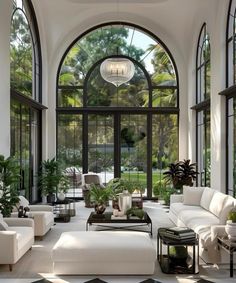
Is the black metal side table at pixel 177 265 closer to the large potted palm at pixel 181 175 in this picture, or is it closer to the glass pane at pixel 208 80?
the large potted palm at pixel 181 175

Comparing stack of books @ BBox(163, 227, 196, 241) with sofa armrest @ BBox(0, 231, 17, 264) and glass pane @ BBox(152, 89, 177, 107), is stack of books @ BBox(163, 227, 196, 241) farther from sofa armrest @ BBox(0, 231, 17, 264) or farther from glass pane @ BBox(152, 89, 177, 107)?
glass pane @ BBox(152, 89, 177, 107)

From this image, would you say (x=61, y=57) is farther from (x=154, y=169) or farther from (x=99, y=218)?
(x=99, y=218)

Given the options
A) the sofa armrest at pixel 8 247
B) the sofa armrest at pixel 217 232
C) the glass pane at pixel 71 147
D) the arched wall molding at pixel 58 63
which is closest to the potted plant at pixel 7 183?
the sofa armrest at pixel 8 247

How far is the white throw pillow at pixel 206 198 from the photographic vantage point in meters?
6.94

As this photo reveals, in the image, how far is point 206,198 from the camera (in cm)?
712

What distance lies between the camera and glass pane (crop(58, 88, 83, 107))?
11.8 metres

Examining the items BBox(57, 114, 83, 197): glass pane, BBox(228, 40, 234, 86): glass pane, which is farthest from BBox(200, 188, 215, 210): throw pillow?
BBox(57, 114, 83, 197): glass pane

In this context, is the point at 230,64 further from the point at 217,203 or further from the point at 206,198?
the point at 217,203

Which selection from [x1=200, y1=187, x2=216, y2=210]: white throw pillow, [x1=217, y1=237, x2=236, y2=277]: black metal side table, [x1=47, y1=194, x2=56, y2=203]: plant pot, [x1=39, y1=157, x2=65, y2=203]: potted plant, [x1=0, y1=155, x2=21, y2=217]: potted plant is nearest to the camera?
[x1=217, y1=237, x2=236, y2=277]: black metal side table

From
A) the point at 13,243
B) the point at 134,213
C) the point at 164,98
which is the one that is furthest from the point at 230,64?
the point at 13,243

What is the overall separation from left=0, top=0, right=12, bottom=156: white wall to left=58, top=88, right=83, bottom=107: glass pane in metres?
4.42

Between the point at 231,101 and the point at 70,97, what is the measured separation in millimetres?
5319

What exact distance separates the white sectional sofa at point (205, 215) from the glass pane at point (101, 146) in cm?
384

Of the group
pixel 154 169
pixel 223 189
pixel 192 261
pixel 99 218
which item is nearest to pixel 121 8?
pixel 154 169
